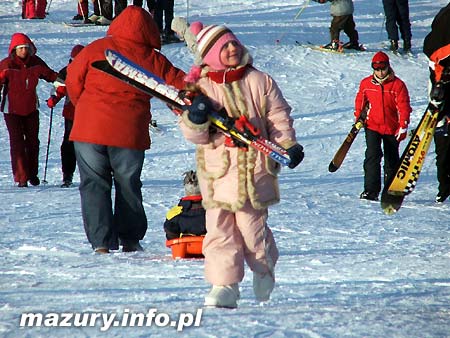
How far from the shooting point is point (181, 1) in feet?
86.5

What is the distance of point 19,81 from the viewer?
12.7m

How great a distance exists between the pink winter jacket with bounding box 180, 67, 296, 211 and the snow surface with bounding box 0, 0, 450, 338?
580 mm

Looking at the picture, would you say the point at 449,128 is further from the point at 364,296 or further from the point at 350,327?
the point at 350,327

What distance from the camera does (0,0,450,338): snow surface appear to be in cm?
526

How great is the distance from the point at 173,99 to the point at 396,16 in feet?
47.9

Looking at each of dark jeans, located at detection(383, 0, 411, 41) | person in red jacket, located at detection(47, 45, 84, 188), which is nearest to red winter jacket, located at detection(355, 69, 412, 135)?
person in red jacket, located at detection(47, 45, 84, 188)

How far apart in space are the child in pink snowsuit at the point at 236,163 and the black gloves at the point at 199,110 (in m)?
0.03

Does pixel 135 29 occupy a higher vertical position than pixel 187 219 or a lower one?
higher

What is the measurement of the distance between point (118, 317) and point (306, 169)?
901 centimetres

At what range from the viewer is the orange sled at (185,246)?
25.9ft

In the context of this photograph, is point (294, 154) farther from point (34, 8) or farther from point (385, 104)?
point (34, 8)

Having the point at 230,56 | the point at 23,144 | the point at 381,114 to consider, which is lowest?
the point at 23,144

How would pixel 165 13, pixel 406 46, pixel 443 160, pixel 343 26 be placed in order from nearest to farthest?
pixel 443 160 < pixel 165 13 < pixel 343 26 < pixel 406 46

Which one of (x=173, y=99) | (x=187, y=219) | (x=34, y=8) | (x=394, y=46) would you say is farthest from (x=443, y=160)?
(x=34, y=8)
